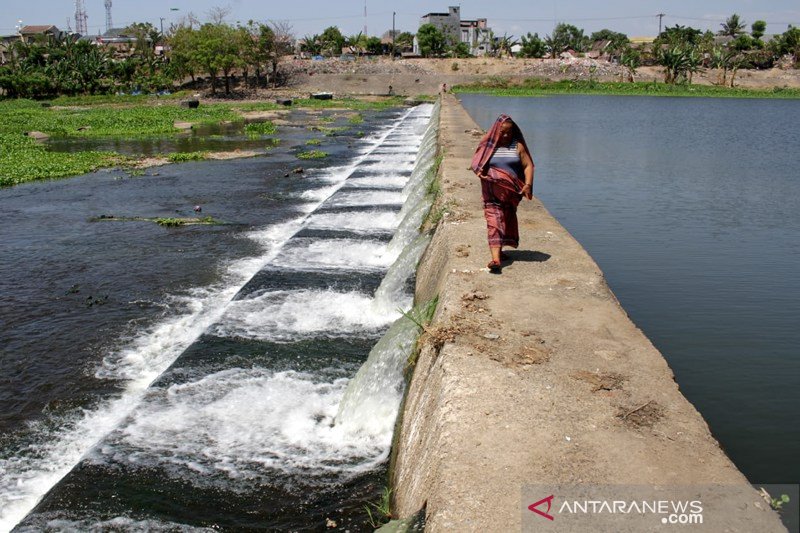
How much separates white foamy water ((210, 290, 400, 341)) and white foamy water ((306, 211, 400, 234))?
3.73m

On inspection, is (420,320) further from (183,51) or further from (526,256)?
(183,51)

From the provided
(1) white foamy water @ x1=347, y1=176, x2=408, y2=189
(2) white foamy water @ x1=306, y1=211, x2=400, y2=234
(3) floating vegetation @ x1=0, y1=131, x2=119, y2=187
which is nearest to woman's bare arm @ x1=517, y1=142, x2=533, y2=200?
(2) white foamy water @ x1=306, y1=211, x2=400, y2=234

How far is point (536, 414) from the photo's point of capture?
4.08 meters

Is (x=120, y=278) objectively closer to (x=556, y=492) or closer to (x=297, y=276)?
(x=297, y=276)

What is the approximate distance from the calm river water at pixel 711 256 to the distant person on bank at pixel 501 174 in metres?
2.39

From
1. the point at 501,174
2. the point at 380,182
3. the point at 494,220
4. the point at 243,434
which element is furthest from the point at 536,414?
the point at 380,182

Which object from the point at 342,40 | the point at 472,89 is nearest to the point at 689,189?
the point at 472,89

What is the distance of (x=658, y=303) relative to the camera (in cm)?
873

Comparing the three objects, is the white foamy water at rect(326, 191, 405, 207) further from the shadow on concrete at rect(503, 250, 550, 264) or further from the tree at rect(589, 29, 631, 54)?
the tree at rect(589, 29, 631, 54)

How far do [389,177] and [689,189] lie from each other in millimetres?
7649

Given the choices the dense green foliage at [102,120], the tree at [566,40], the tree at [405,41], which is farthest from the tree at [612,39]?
the dense green foliage at [102,120]

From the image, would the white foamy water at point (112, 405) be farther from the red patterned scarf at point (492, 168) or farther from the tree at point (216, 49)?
the tree at point (216, 49)

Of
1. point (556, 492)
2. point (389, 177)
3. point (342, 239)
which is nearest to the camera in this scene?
point (556, 492)

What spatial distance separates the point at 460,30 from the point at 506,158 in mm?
126045
